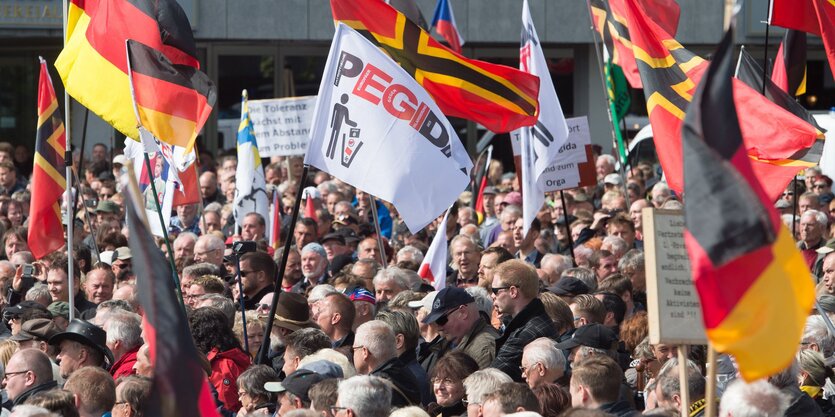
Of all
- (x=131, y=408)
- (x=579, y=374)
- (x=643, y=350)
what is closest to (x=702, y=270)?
(x=579, y=374)

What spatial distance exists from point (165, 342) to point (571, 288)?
595 cm

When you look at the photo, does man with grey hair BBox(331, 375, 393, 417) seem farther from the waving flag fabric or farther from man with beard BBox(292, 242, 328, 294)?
the waving flag fabric

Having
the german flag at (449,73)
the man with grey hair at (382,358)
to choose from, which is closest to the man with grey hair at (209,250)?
the german flag at (449,73)

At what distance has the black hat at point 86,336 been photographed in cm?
806

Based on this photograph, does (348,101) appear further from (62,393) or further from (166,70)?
(62,393)

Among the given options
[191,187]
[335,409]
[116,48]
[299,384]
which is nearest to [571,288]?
[116,48]

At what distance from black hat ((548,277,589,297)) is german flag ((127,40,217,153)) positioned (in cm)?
278

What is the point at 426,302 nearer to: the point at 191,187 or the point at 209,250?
the point at 209,250

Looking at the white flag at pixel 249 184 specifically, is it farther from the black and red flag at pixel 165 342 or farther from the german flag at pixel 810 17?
the black and red flag at pixel 165 342

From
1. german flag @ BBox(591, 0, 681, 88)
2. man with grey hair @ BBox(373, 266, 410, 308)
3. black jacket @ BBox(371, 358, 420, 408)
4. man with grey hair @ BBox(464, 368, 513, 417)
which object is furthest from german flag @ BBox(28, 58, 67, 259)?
man with grey hair @ BBox(464, 368, 513, 417)

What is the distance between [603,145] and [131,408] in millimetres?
23471

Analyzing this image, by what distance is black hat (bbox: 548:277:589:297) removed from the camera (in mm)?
10109

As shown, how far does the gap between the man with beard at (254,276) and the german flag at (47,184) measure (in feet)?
5.04

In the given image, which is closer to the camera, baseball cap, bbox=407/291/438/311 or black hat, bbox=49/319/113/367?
black hat, bbox=49/319/113/367
